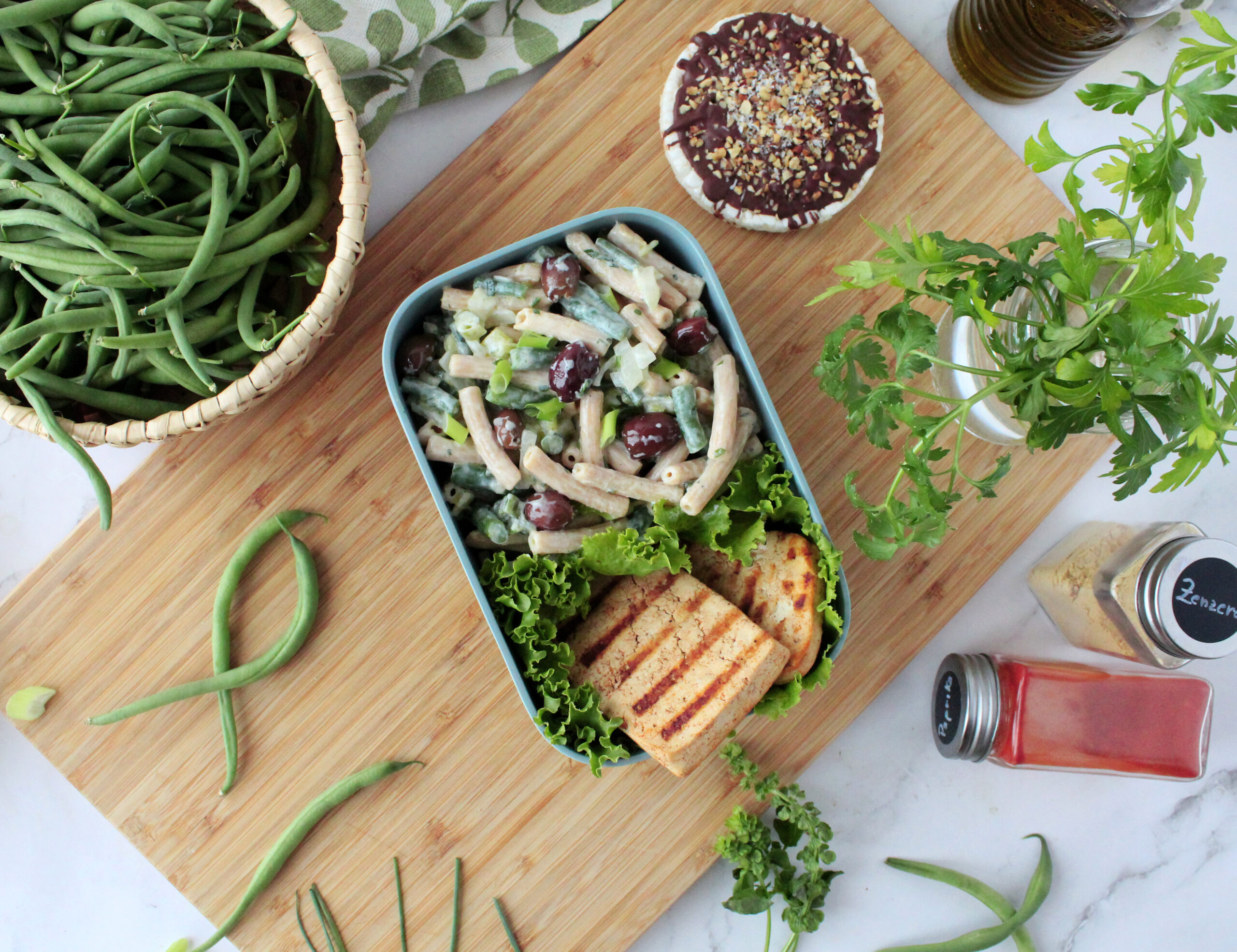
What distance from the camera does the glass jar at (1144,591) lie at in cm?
190

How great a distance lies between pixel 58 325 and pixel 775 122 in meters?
1.56

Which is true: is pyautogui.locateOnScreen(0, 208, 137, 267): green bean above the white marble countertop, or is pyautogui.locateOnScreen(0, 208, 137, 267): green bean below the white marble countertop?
above

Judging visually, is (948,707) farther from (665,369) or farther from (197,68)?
(197,68)

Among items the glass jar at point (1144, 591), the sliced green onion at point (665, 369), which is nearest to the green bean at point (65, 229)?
the sliced green onion at point (665, 369)

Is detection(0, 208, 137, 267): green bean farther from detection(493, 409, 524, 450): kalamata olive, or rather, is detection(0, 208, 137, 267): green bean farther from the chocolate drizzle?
the chocolate drizzle

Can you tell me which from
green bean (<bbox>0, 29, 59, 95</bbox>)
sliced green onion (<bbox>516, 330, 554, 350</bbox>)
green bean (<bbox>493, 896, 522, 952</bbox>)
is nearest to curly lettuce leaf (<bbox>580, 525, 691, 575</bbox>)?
sliced green onion (<bbox>516, 330, 554, 350</bbox>)

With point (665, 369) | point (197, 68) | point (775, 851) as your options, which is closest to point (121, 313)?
point (197, 68)

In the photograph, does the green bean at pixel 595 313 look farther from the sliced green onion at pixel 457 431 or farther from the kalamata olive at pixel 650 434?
the sliced green onion at pixel 457 431

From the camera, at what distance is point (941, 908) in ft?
7.72

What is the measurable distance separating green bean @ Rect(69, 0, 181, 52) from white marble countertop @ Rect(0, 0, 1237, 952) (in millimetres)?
561

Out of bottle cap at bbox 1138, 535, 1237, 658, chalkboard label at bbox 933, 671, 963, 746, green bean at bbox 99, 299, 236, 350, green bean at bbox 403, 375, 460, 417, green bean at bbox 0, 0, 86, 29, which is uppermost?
green bean at bbox 0, 0, 86, 29

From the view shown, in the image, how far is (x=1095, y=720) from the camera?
2104mm

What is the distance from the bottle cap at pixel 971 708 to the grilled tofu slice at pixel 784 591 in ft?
1.43

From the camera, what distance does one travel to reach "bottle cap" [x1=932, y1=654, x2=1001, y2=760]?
2.05 metres
